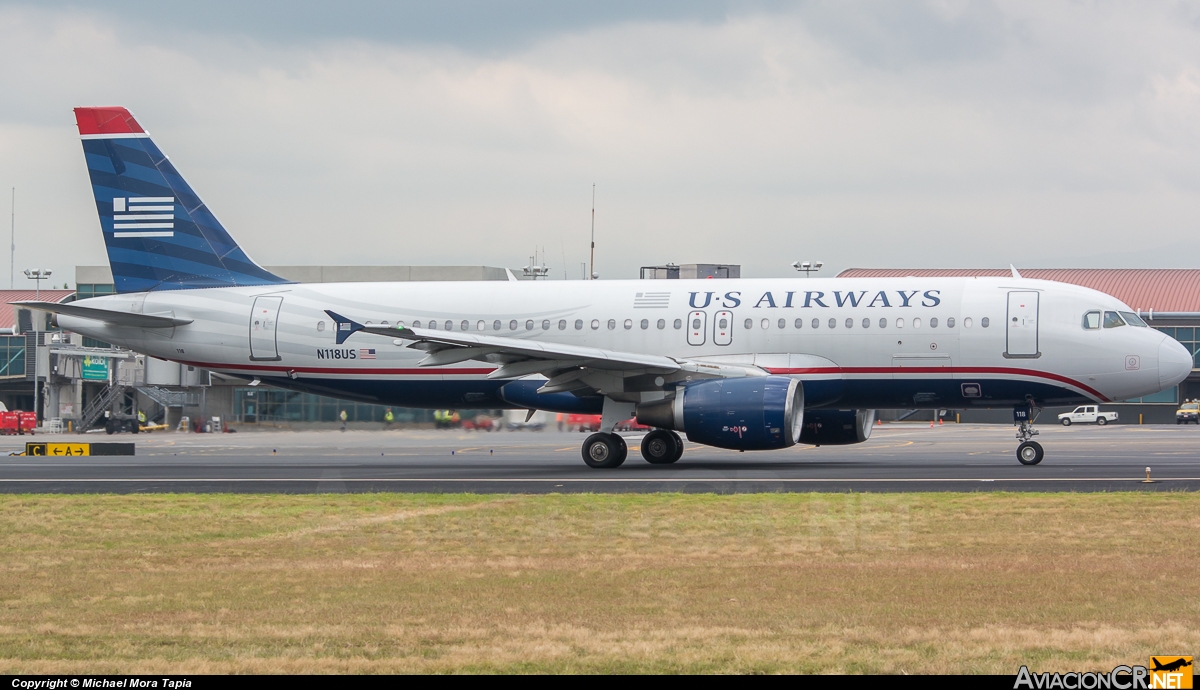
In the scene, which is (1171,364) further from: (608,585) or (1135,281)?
(1135,281)

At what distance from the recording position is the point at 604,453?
89.0 ft

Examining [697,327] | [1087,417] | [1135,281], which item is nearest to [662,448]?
[697,327]

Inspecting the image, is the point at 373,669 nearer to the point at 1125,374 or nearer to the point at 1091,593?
the point at 1091,593

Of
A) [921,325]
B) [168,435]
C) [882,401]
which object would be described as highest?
[921,325]

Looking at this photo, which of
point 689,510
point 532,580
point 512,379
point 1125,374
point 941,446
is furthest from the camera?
point 941,446

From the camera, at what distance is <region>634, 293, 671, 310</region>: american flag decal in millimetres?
28406

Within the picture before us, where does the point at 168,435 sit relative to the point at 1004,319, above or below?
below

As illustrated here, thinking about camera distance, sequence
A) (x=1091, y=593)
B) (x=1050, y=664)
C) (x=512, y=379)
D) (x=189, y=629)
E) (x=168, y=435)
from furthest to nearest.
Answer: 1. (x=168, y=435)
2. (x=512, y=379)
3. (x=1091, y=593)
4. (x=189, y=629)
5. (x=1050, y=664)

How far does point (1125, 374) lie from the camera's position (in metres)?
26.0

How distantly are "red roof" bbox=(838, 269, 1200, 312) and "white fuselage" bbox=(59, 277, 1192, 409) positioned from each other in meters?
51.9

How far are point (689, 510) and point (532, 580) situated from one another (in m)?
5.63

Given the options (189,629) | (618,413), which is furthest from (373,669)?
(618,413)

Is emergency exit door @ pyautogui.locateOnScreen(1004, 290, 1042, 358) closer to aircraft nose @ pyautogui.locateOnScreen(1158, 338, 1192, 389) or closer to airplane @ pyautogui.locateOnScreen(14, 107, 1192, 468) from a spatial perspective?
airplane @ pyautogui.locateOnScreen(14, 107, 1192, 468)

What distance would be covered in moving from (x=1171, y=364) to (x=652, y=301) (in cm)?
1132
